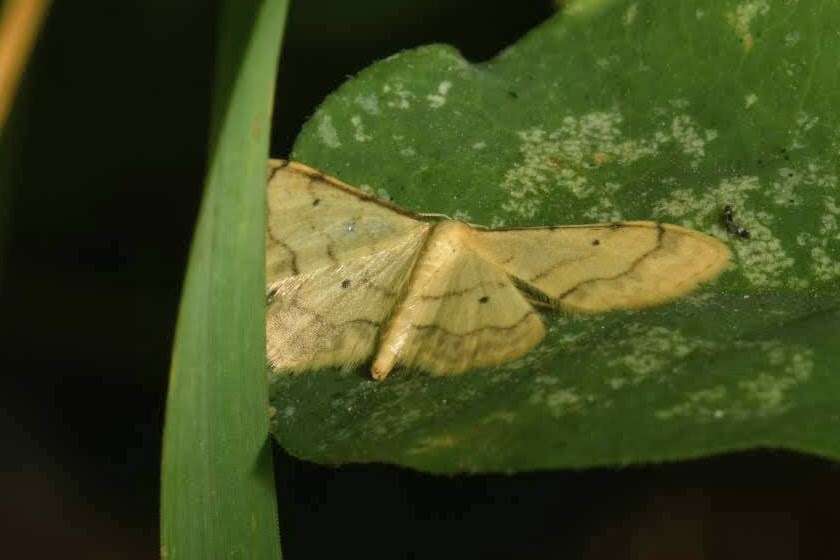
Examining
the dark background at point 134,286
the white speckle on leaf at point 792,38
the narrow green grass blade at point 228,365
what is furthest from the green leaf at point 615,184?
the dark background at point 134,286

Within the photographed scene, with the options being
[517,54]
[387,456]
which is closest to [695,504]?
[517,54]

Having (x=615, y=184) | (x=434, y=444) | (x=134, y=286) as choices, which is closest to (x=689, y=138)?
(x=615, y=184)

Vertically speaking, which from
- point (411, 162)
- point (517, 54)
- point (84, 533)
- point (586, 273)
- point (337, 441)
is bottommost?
point (84, 533)

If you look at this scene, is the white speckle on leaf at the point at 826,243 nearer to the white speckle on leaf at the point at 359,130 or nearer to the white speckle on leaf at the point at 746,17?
the white speckle on leaf at the point at 746,17

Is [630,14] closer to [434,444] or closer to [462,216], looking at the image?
[462,216]

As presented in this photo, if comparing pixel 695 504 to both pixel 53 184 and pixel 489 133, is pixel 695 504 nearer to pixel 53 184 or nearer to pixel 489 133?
pixel 489 133

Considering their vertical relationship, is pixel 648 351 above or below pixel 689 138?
below
